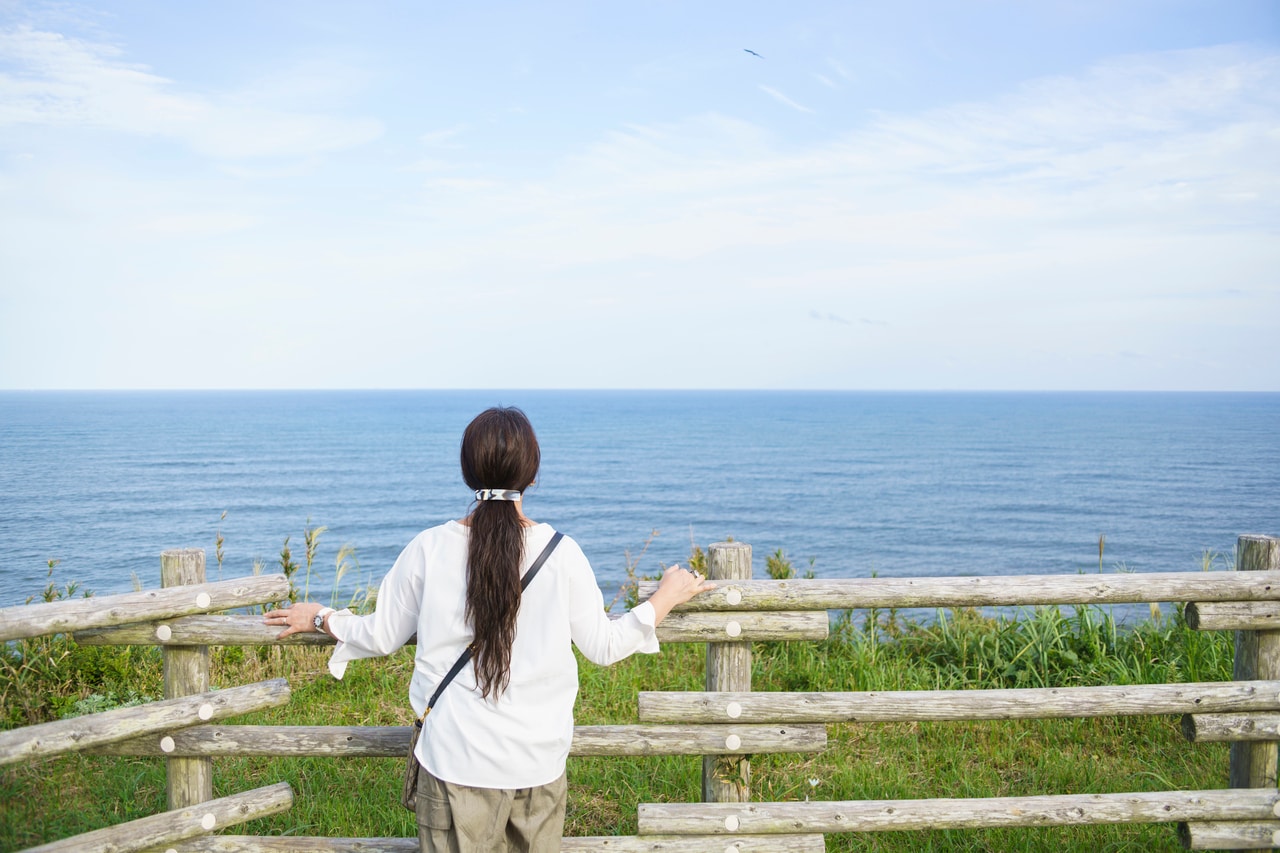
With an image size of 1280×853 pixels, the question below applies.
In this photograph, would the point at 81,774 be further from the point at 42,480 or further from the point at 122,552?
the point at 42,480

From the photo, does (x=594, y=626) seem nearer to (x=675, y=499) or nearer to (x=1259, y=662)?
(x=1259, y=662)

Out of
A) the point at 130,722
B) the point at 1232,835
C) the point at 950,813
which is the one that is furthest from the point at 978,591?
the point at 130,722

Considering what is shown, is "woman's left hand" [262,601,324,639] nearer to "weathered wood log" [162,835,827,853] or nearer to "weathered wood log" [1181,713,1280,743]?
"weathered wood log" [162,835,827,853]

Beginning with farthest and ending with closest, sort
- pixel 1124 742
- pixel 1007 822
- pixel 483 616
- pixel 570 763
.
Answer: pixel 1124 742, pixel 570 763, pixel 1007 822, pixel 483 616

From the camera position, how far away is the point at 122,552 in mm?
29109

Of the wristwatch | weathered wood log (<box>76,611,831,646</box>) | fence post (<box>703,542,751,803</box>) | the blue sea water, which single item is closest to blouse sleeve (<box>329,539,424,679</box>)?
the wristwatch

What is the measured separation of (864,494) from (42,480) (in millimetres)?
45014

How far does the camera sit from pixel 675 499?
45.2 meters

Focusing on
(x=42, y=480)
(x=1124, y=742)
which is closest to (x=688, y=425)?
(x=42, y=480)

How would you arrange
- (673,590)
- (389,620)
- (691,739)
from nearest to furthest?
1. (389,620)
2. (673,590)
3. (691,739)

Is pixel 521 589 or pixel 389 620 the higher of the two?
pixel 521 589

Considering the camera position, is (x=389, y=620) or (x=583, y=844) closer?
(x=389, y=620)

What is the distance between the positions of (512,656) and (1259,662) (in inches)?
154

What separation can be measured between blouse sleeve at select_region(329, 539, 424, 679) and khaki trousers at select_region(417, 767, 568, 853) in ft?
1.63
